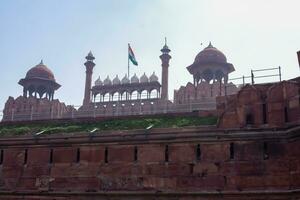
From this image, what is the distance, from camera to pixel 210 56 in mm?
32625

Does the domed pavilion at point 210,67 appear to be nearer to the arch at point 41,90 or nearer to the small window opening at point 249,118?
the arch at point 41,90

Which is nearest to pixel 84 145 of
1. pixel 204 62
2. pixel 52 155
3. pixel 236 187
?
pixel 52 155

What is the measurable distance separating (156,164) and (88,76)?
20.7 metres

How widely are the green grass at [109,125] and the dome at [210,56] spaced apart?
41.1 ft

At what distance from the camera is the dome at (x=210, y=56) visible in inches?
1275

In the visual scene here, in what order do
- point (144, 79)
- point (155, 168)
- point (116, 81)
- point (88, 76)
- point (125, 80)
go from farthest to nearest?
1. point (88, 76)
2. point (116, 81)
3. point (125, 80)
4. point (144, 79)
5. point (155, 168)

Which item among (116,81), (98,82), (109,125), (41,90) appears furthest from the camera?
(98,82)

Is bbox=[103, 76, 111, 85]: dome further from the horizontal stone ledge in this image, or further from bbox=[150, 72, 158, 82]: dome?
the horizontal stone ledge

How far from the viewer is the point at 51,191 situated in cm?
1934

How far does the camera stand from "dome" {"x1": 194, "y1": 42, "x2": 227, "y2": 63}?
106 ft

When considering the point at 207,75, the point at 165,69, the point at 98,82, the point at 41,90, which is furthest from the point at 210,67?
the point at 41,90

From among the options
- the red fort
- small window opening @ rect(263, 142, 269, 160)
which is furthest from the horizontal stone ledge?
small window opening @ rect(263, 142, 269, 160)

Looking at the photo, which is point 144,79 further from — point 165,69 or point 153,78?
point 165,69

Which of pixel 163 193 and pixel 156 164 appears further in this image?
pixel 156 164
